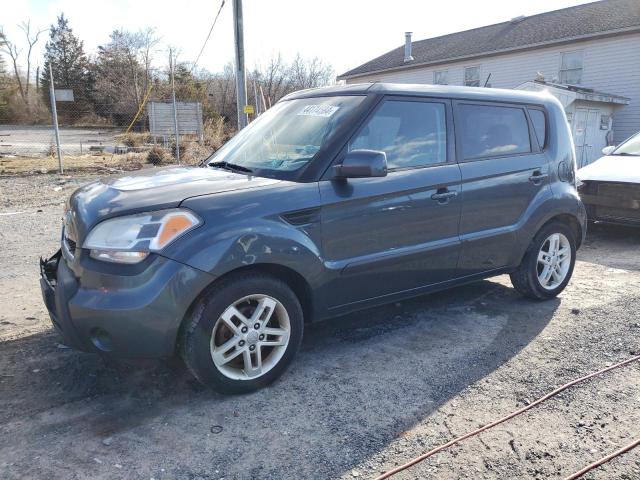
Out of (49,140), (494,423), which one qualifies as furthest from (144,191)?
(49,140)

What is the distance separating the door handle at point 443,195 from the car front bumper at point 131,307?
176 centimetres

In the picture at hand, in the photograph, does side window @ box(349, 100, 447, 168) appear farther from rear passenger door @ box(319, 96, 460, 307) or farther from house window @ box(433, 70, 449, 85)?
house window @ box(433, 70, 449, 85)

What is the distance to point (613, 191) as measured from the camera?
23.2ft

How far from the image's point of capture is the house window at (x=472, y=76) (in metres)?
23.1

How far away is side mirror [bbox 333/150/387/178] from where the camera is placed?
309 cm

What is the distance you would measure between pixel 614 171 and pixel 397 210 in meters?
5.38

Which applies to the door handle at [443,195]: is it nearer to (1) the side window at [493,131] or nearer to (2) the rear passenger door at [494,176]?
(2) the rear passenger door at [494,176]

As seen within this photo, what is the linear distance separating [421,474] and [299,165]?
1924 millimetres

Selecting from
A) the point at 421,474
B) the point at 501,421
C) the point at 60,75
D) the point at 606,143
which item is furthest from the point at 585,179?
the point at 60,75

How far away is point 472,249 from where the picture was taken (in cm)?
396

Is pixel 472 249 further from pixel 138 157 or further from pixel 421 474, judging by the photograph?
pixel 138 157

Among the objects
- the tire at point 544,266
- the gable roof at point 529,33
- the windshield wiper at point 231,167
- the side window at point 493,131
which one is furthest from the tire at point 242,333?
the gable roof at point 529,33

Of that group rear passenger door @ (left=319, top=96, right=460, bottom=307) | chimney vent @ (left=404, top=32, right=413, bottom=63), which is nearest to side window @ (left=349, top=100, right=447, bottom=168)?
rear passenger door @ (left=319, top=96, right=460, bottom=307)

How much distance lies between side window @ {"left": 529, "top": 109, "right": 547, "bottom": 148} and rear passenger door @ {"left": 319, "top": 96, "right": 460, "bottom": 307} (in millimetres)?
1022
